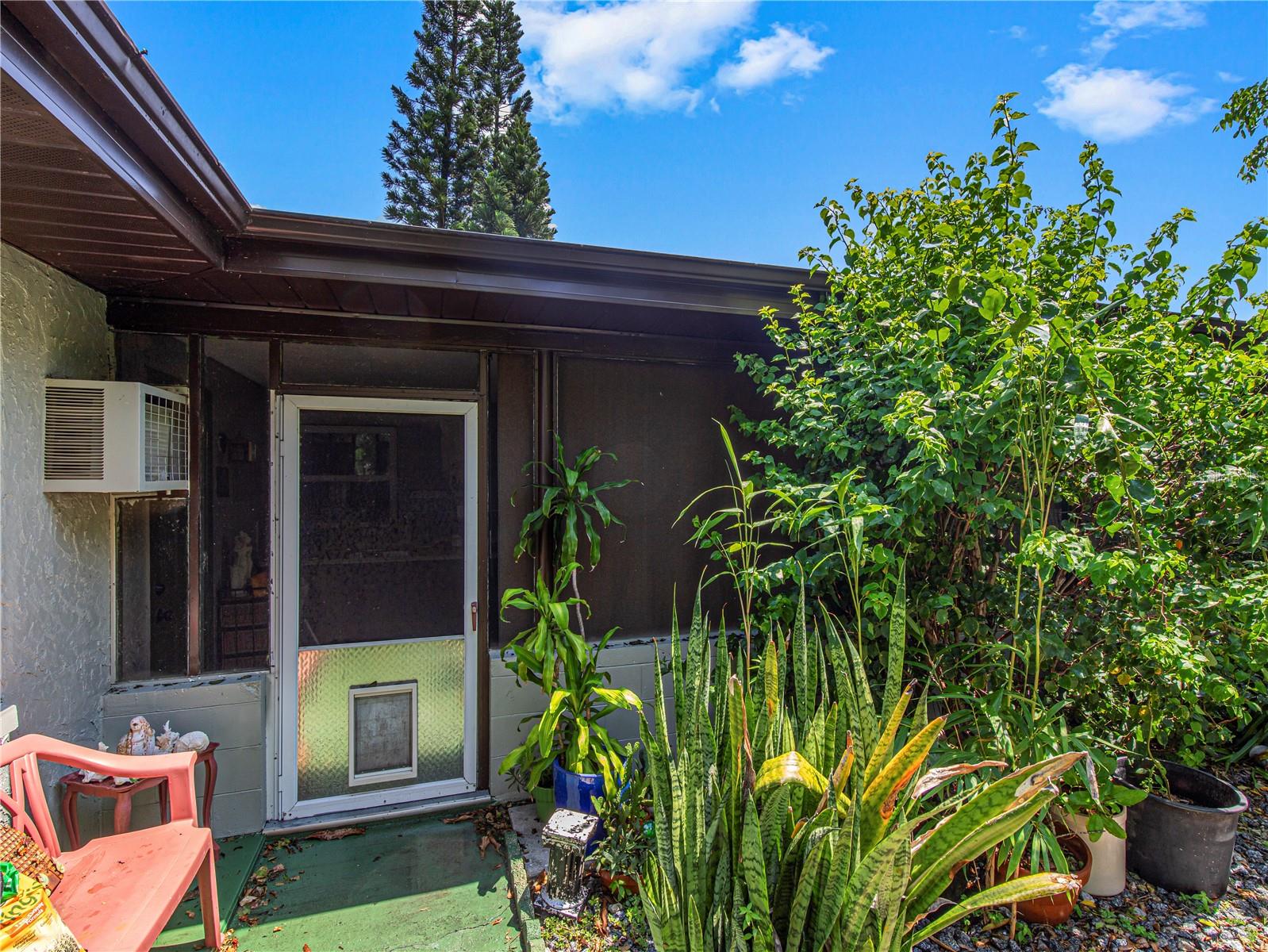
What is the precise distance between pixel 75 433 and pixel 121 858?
1.65 metres

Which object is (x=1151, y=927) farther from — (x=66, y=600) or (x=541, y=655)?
(x=66, y=600)

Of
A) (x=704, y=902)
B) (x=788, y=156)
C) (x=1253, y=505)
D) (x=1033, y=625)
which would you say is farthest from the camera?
(x=788, y=156)

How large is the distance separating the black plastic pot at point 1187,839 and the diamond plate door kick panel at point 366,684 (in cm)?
321

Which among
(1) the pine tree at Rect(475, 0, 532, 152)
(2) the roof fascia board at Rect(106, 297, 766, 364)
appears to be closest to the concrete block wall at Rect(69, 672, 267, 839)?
(2) the roof fascia board at Rect(106, 297, 766, 364)

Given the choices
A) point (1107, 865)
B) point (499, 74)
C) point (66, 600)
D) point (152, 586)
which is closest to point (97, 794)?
point (66, 600)

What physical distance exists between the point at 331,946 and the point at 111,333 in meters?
2.87

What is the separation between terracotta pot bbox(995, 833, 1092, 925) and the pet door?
2771 mm

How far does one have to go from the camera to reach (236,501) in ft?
10.2

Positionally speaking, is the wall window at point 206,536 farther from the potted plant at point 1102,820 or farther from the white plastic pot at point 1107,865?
the white plastic pot at point 1107,865

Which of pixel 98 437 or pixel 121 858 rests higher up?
pixel 98 437

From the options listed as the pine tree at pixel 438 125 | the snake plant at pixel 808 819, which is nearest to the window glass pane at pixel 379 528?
the snake plant at pixel 808 819

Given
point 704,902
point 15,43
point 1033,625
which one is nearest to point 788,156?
point 1033,625

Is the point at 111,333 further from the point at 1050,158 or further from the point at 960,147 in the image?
the point at 1050,158

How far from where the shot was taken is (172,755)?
2271 mm
